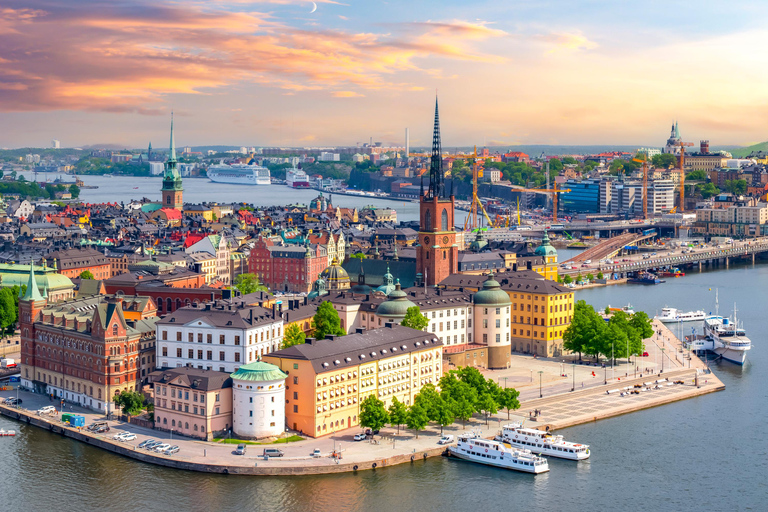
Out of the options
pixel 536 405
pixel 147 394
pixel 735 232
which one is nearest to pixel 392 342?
pixel 536 405

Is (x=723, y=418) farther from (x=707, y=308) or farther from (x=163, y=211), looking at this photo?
(x=163, y=211)

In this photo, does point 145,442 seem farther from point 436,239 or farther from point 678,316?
point 678,316

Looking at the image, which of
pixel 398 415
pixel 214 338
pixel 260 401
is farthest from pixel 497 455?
pixel 214 338

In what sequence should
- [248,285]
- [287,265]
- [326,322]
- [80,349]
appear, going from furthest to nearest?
1. [287,265]
2. [248,285]
3. [326,322]
4. [80,349]

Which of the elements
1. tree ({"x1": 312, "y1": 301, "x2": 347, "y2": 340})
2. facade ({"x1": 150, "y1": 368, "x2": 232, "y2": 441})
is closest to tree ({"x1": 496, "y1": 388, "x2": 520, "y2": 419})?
tree ({"x1": 312, "y1": 301, "x2": 347, "y2": 340})

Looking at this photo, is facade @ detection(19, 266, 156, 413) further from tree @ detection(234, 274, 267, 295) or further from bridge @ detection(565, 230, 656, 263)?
bridge @ detection(565, 230, 656, 263)

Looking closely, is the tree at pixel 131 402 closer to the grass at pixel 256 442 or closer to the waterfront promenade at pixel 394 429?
the waterfront promenade at pixel 394 429
